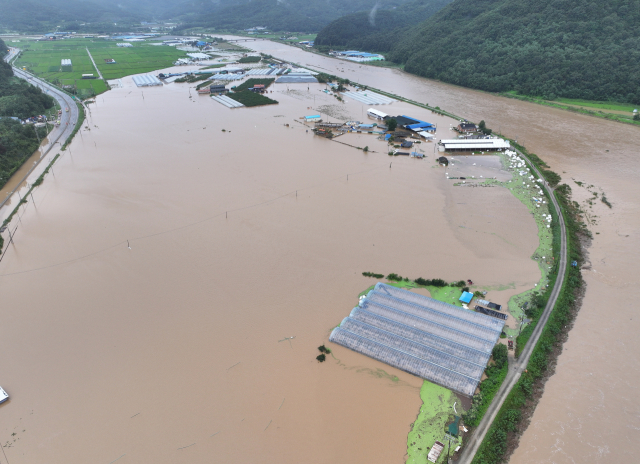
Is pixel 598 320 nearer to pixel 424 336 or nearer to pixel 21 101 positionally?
pixel 424 336

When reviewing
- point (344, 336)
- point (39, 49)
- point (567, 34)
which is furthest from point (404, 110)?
point (39, 49)

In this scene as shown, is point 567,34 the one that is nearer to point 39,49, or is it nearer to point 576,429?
point 576,429

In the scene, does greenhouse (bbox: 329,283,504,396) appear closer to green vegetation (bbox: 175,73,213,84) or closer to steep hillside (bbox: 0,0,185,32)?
green vegetation (bbox: 175,73,213,84)

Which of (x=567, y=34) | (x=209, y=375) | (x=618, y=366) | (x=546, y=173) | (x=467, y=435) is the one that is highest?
(x=567, y=34)

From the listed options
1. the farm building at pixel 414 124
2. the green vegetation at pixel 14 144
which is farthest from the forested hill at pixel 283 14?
the green vegetation at pixel 14 144

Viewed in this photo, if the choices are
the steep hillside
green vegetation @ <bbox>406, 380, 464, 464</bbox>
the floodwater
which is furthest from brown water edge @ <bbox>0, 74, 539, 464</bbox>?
the steep hillside

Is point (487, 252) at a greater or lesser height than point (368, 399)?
greater

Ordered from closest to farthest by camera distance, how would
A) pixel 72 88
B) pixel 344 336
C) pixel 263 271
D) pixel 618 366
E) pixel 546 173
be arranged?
pixel 618 366 < pixel 344 336 < pixel 263 271 < pixel 546 173 < pixel 72 88
